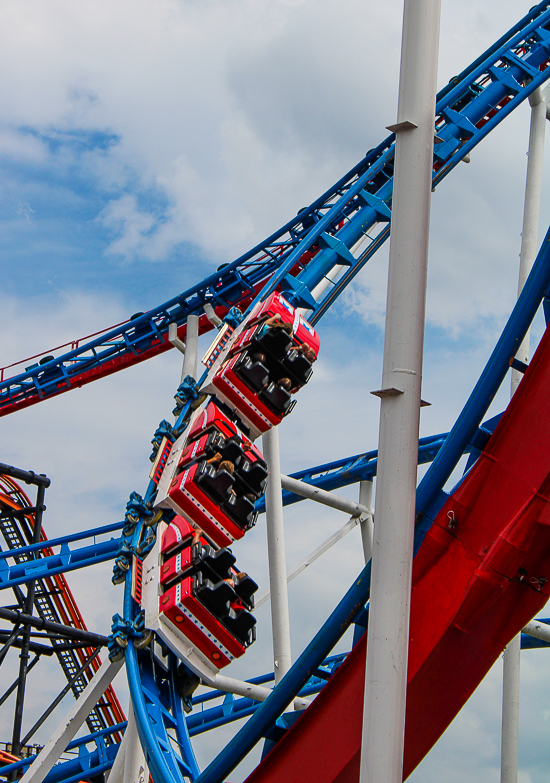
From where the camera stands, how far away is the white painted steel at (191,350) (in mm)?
9445

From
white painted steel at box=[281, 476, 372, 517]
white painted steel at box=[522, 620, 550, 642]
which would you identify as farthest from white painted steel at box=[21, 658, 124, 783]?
white painted steel at box=[522, 620, 550, 642]

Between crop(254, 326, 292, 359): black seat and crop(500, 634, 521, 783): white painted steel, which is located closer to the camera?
crop(500, 634, 521, 783): white painted steel

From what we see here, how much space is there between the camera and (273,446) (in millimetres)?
8109

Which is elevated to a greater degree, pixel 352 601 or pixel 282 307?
pixel 282 307

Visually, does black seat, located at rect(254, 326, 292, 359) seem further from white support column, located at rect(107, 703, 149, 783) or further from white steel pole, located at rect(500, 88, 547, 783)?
white support column, located at rect(107, 703, 149, 783)

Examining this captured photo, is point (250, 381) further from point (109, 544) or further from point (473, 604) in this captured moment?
point (473, 604)

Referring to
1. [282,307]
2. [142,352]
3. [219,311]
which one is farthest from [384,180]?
[142,352]

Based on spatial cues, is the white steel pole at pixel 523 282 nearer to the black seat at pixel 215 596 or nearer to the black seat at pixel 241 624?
the black seat at pixel 241 624

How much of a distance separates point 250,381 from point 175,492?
133cm

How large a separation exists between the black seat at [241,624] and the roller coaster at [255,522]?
0.02 metres

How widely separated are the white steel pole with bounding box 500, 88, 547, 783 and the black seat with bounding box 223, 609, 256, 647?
1.75 meters

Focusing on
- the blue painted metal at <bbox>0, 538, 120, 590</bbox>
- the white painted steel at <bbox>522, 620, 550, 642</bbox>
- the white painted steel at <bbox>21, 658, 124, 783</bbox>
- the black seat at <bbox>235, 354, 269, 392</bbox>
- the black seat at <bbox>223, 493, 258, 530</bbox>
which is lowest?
the white painted steel at <bbox>522, 620, 550, 642</bbox>

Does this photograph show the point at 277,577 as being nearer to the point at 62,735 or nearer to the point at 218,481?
the point at 218,481

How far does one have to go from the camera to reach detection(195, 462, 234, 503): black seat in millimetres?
6957
